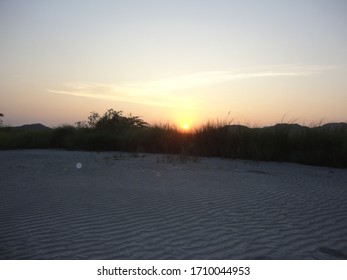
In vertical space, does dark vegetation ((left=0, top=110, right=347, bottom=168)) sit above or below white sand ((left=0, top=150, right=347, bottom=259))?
above

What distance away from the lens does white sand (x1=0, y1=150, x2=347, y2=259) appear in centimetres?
336

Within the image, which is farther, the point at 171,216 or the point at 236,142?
the point at 236,142

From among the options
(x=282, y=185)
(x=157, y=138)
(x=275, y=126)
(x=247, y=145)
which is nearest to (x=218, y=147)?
(x=247, y=145)

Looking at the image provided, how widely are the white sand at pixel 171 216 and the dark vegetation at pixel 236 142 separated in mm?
3524

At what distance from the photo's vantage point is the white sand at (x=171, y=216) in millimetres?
3363

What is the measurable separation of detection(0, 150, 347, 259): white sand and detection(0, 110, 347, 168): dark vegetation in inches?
139

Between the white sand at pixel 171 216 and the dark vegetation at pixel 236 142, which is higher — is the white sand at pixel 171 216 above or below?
below

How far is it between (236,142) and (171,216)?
28.7ft

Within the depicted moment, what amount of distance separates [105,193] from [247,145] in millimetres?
7419

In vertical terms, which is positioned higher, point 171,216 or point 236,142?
point 236,142

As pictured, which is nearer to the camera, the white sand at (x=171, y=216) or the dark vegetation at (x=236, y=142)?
the white sand at (x=171, y=216)

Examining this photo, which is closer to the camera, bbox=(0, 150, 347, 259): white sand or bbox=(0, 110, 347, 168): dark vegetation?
bbox=(0, 150, 347, 259): white sand

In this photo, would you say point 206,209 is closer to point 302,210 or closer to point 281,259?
point 302,210

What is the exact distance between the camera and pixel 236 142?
42.5ft
